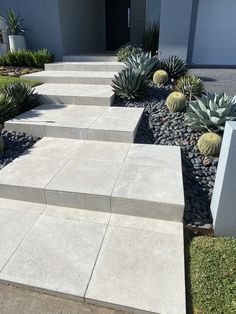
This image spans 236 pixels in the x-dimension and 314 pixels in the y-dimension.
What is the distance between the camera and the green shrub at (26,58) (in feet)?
24.0

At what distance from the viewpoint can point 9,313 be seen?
5.94 ft

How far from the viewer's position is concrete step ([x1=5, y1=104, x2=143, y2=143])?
12.5ft

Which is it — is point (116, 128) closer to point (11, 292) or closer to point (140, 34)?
point (11, 292)

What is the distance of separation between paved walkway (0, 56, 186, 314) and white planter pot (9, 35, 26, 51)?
4992 mm

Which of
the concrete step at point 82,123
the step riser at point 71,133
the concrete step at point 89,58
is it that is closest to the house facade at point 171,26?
the concrete step at point 89,58

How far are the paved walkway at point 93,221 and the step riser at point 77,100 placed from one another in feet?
2.86

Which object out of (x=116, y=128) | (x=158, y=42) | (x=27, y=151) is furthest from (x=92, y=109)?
(x=158, y=42)

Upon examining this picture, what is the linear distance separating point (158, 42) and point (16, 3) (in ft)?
15.5

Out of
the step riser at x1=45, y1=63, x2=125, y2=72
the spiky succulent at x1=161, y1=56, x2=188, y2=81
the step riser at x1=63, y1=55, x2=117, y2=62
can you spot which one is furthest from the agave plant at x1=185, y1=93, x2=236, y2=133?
the step riser at x1=63, y1=55, x2=117, y2=62

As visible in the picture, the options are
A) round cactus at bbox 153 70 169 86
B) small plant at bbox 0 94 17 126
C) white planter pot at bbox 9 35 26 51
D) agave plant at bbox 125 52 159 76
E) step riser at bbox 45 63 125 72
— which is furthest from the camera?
white planter pot at bbox 9 35 26 51

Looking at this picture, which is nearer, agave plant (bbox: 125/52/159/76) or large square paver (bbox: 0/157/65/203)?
large square paver (bbox: 0/157/65/203)

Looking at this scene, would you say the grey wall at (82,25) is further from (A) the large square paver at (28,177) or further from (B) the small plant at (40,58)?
(A) the large square paver at (28,177)

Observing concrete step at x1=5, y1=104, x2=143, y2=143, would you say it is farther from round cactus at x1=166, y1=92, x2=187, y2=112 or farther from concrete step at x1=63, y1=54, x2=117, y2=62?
concrete step at x1=63, y1=54, x2=117, y2=62

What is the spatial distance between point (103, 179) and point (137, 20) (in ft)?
32.1
